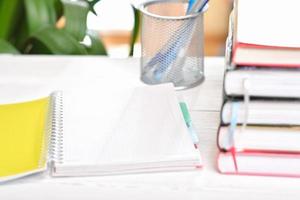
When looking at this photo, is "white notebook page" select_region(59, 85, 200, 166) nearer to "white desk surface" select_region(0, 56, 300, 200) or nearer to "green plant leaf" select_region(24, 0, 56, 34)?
"white desk surface" select_region(0, 56, 300, 200)

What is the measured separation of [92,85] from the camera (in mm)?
812

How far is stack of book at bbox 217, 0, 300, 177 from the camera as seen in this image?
579 mm

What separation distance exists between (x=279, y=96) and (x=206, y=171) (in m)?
0.11

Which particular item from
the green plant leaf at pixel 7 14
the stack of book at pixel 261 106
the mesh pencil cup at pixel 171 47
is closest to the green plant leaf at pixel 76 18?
the green plant leaf at pixel 7 14

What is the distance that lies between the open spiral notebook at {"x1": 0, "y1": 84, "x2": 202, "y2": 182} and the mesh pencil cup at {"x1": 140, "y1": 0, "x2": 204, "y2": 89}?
48 mm

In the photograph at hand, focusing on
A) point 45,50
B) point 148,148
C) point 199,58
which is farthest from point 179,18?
point 45,50

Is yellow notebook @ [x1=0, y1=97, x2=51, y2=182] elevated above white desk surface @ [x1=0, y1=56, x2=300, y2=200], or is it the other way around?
yellow notebook @ [x1=0, y1=97, x2=51, y2=182]

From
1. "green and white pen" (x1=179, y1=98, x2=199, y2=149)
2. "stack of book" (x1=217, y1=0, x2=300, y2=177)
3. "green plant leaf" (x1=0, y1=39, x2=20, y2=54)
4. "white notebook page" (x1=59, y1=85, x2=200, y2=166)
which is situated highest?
"stack of book" (x1=217, y1=0, x2=300, y2=177)

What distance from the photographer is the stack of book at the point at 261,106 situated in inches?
22.8

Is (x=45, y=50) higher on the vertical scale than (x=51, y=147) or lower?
lower

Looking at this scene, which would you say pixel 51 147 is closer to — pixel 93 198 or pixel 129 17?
pixel 93 198

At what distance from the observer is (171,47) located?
0.79m

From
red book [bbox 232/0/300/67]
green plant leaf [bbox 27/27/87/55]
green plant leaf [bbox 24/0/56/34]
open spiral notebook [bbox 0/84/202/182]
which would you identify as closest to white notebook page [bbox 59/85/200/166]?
open spiral notebook [bbox 0/84/202/182]

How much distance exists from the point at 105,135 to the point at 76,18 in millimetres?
541
